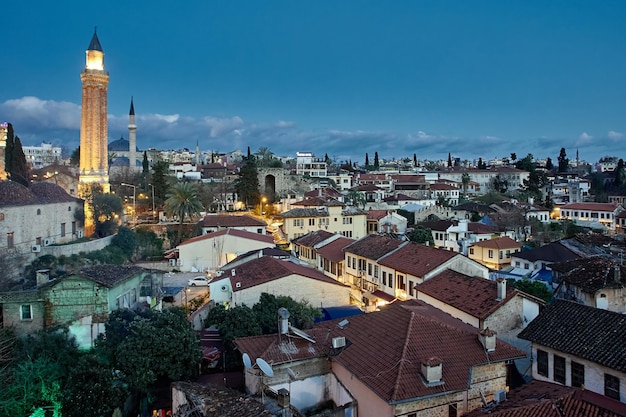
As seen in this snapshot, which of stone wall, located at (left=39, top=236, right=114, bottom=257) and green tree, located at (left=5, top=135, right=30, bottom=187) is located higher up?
green tree, located at (left=5, top=135, right=30, bottom=187)

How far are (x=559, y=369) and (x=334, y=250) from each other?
65.7ft

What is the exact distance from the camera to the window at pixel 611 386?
12808mm

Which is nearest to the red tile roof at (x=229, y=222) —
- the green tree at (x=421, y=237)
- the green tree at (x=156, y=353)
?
the green tree at (x=421, y=237)

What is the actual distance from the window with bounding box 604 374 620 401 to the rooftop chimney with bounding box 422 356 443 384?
532cm

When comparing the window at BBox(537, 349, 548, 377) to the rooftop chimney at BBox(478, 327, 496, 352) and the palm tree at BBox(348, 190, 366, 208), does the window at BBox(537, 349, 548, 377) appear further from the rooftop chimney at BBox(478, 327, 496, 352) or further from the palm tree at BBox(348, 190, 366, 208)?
the palm tree at BBox(348, 190, 366, 208)

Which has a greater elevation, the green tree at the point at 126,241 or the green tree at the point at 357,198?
the green tree at the point at 357,198

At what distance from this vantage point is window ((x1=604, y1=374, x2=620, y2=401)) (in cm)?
1281

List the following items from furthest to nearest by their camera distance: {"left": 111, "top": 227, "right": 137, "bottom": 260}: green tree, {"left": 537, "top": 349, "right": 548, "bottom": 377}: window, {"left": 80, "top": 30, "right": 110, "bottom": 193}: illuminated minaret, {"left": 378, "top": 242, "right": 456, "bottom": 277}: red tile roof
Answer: {"left": 80, "top": 30, "right": 110, "bottom": 193}: illuminated minaret < {"left": 111, "top": 227, "right": 137, "bottom": 260}: green tree < {"left": 378, "top": 242, "right": 456, "bottom": 277}: red tile roof < {"left": 537, "top": 349, "right": 548, "bottom": 377}: window

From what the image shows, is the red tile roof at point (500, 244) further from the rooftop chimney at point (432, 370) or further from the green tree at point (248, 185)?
the rooftop chimney at point (432, 370)

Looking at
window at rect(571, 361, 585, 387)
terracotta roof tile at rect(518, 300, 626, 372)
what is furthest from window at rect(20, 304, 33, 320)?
window at rect(571, 361, 585, 387)

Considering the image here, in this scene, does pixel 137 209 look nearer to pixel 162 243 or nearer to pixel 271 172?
pixel 162 243

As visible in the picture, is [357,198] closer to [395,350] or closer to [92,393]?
[395,350]

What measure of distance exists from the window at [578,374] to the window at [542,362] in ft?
3.38

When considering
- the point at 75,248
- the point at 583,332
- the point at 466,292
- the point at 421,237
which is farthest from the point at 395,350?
the point at 421,237
